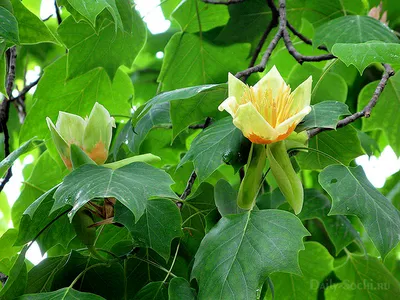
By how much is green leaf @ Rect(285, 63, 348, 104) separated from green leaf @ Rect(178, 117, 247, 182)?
48 centimetres

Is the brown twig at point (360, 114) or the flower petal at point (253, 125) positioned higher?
the brown twig at point (360, 114)

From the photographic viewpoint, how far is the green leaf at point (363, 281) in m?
1.41

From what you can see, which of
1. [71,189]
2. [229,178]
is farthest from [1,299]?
[229,178]

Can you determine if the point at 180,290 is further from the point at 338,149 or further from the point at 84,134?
the point at 338,149

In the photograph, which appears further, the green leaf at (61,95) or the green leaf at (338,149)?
the green leaf at (61,95)

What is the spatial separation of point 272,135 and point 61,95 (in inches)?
27.7

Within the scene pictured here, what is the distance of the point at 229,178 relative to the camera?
1.66m

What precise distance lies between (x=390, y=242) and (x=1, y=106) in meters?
0.88

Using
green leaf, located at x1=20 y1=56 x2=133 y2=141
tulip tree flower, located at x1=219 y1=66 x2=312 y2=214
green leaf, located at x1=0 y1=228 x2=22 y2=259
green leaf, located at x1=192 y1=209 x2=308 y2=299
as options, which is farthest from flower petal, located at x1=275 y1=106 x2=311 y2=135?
green leaf, located at x1=20 y1=56 x2=133 y2=141

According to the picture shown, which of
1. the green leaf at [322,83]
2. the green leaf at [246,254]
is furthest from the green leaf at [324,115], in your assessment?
the green leaf at [322,83]

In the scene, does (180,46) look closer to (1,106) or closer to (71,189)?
(1,106)

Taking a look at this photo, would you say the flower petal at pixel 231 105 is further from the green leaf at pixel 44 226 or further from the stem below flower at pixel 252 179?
the green leaf at pixel 44 226

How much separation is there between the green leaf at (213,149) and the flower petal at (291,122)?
0.08m

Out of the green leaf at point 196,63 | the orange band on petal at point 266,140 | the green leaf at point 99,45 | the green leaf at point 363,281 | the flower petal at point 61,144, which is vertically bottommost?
the green leaf at point 363,281
